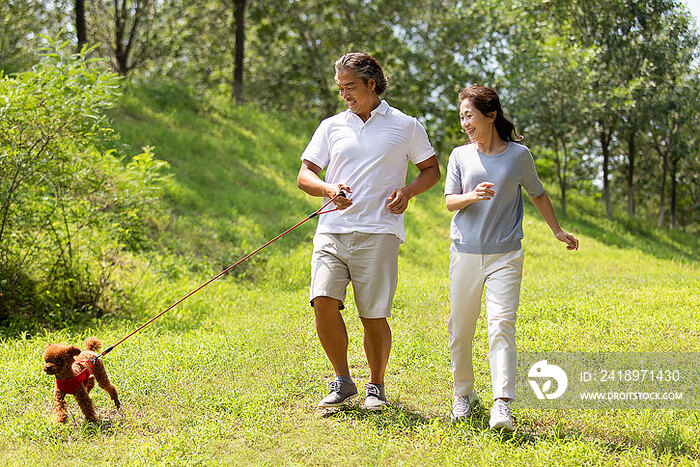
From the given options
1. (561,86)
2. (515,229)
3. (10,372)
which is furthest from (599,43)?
(10,372)

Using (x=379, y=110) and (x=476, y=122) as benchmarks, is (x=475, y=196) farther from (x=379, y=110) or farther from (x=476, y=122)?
(x=379, y=110)

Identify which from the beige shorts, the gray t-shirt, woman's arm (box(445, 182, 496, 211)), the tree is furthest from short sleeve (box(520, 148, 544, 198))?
the tree

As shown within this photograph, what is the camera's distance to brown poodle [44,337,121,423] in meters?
4.02

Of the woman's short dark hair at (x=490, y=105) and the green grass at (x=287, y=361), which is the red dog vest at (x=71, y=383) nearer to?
the green grass at (x=287, y=361)

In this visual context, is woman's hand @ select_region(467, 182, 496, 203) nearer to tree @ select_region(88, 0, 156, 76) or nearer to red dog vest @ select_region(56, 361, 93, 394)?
red dog vest @ select_region(56, 361, 93, 394)

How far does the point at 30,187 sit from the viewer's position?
6.64m

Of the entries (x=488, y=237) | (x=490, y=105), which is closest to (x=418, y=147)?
(x=490, y=105)

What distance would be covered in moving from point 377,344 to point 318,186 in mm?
1043

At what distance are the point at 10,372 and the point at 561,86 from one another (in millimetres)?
13743

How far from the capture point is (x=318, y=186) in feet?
13.6

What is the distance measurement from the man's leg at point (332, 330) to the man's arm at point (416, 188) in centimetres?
68

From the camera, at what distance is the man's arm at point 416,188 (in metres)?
4.08

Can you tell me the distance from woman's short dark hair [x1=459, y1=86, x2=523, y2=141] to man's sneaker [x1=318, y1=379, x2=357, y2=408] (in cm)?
177

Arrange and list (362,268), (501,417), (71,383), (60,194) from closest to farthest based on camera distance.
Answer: (501,417) → (71,383) → (362,268) → (60,194)
